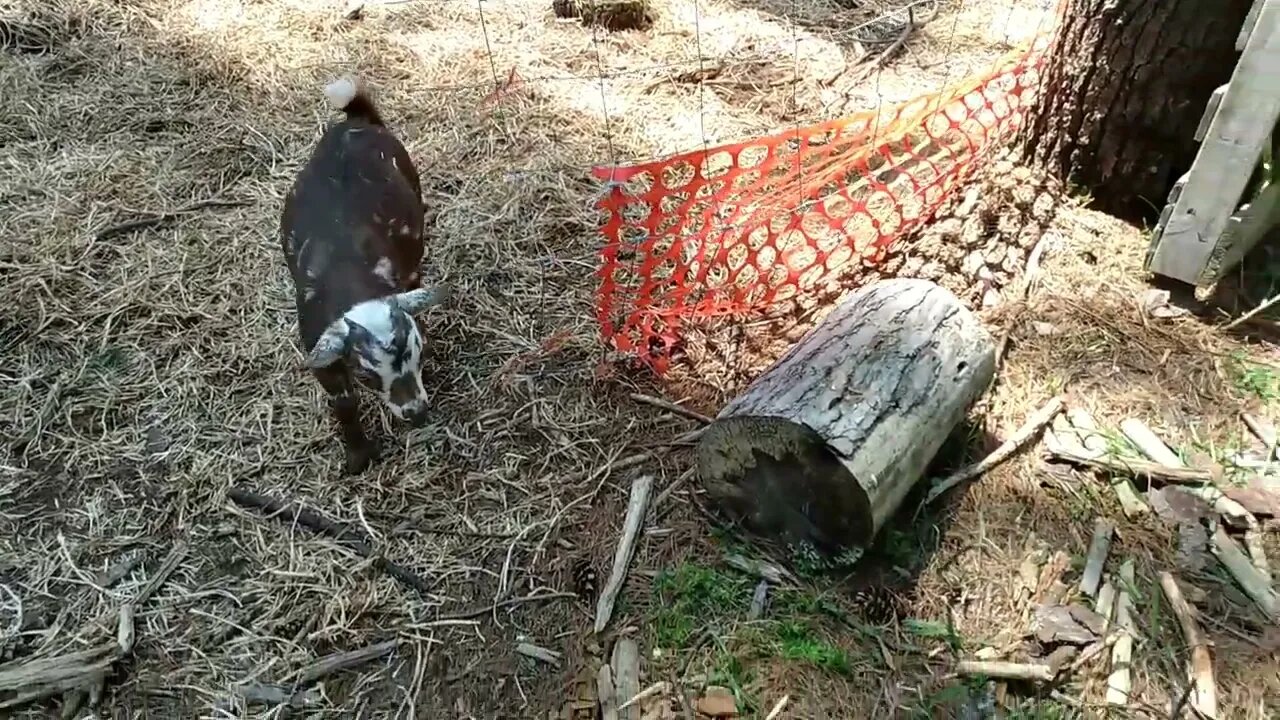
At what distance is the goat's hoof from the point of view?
273cm

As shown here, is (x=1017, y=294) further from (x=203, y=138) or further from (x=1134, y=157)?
(x=203, y=138)

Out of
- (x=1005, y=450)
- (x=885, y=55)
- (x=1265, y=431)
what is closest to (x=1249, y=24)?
(x=1265, y=431)

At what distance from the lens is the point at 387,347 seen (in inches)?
102

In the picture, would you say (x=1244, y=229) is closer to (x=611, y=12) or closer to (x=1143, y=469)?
(x=1143, y=469)

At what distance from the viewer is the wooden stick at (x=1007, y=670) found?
211cm

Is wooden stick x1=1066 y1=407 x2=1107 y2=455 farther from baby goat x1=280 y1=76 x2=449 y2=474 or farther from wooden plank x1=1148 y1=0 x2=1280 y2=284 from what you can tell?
baby goat x1=280 y1=76 x2=449 y2=474

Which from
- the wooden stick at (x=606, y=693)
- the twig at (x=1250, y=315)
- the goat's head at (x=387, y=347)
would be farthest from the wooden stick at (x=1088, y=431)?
the goat's head at (x=387, y=347)

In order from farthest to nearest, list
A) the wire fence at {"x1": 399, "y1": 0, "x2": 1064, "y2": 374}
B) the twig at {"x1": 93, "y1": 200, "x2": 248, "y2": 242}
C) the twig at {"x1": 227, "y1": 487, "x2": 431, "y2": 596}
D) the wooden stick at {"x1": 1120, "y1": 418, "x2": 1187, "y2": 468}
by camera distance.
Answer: the twig at {"x1": 93, "y1": 200, "x2": 248, "y2": 242}
the wire fence at {"x1": 399, "y1": 0, "x2": 1064, "y2": 374}
the wooden stick at {"x1": 1120, "y1": 418, "x2": 1187, "y2": 468}
the twig at {"x1": 227, "y1": 487, "x2": 431, "y2": 596}

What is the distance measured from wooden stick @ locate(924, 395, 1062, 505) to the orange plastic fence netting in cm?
84

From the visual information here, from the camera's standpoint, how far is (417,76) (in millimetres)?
4426

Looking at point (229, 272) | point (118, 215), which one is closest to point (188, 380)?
point (229, 272)

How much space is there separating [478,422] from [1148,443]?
202 centimetres

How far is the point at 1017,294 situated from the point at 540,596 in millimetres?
1933

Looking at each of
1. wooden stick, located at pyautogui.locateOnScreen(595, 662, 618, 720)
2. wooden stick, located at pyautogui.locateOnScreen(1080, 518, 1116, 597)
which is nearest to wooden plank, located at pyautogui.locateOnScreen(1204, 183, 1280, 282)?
wooden stick, located at pyautogui.locateOnScreen(1080, 518, 1116, 597)
